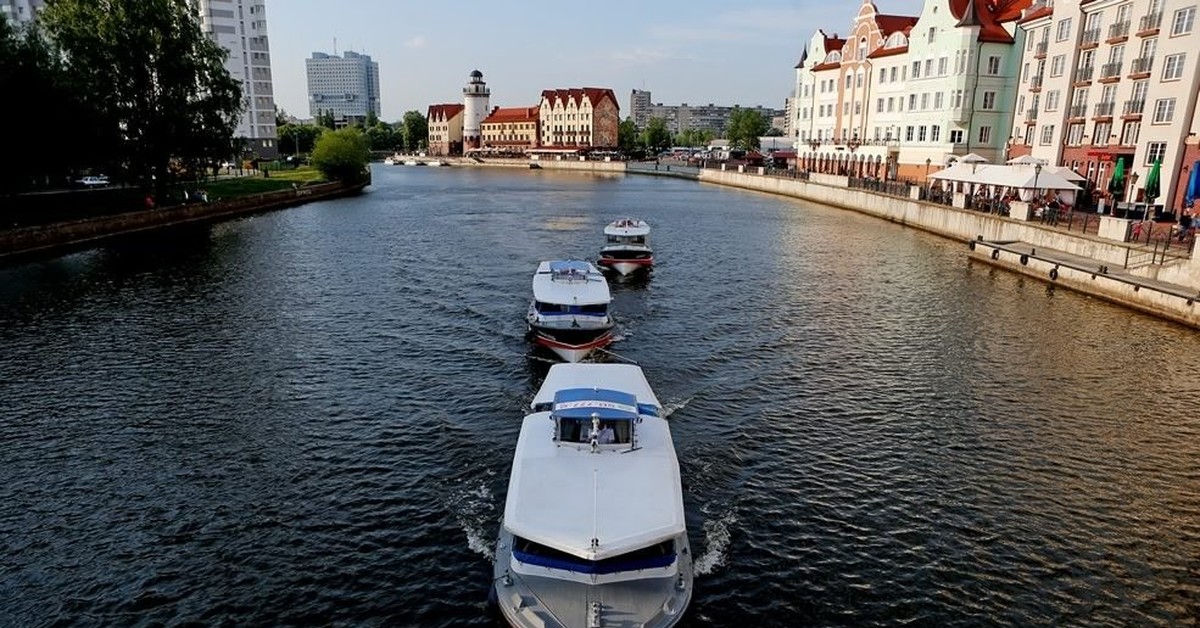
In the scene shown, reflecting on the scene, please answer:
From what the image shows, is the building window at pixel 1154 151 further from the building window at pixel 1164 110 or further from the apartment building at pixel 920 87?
the apartment building at pixel 920 87

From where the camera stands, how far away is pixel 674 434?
27016 millimetres

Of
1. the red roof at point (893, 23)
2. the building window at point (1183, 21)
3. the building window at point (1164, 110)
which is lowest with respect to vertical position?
the building window at point (1164, 110)

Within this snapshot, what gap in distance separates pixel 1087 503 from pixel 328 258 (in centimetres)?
5831

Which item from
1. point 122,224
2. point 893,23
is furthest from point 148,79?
point 893,23

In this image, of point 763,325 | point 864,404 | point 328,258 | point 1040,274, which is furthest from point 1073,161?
point 328,258

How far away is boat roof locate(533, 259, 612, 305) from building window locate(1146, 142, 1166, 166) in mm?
51450

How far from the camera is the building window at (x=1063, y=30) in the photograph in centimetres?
7425

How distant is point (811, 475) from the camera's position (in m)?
24.1

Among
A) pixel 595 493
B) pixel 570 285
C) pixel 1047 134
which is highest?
pixel 1047 134

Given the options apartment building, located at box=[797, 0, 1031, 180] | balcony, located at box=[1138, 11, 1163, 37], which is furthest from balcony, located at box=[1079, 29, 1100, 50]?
apartment building, located at box=[797, 0, 1031, 180]

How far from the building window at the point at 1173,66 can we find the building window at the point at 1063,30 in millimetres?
16340

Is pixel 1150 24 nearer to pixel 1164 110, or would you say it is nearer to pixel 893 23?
pixel 1164 110

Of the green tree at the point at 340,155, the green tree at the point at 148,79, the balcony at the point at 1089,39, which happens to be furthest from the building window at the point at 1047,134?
the green tree at the point at 340,155

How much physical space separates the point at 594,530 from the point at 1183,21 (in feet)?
229
